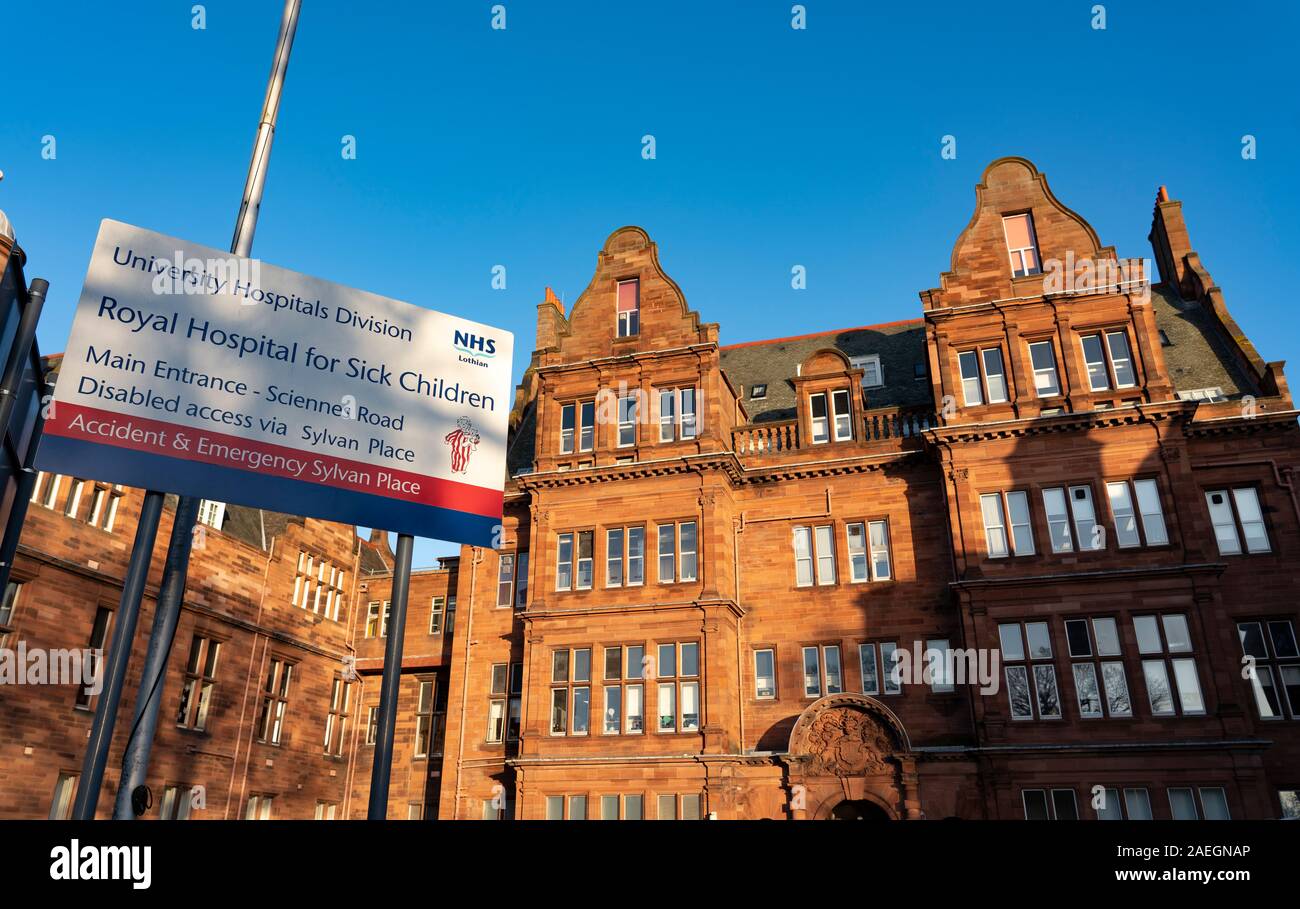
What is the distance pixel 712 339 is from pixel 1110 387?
11.9 meters

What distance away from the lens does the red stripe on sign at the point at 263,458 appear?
29.3ft

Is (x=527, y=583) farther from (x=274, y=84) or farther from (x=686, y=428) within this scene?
(x=274, y=84)

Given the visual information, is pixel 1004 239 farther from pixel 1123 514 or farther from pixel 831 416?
pixel 1123 514

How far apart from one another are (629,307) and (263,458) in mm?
22195

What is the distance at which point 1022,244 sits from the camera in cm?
2811

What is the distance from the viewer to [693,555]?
2711 centimetres

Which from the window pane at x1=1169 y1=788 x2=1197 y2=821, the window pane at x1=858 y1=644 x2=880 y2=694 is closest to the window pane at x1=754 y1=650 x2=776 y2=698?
the window pane at x1=858 y1=644 x2=880 y2=694

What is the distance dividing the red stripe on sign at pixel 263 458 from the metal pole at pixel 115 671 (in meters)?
0.61

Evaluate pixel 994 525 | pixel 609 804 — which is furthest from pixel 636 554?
pixel 994 525

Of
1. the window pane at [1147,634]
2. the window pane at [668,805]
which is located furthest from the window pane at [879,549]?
the window pane at [668,805]

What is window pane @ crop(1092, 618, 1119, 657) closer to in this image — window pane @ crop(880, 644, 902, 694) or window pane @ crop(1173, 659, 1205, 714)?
window pane @ crop(1173, 659, 1205, 714)

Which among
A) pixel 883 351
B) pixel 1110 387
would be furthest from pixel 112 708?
pixel 883 351

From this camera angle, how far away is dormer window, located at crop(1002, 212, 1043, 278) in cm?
2780
